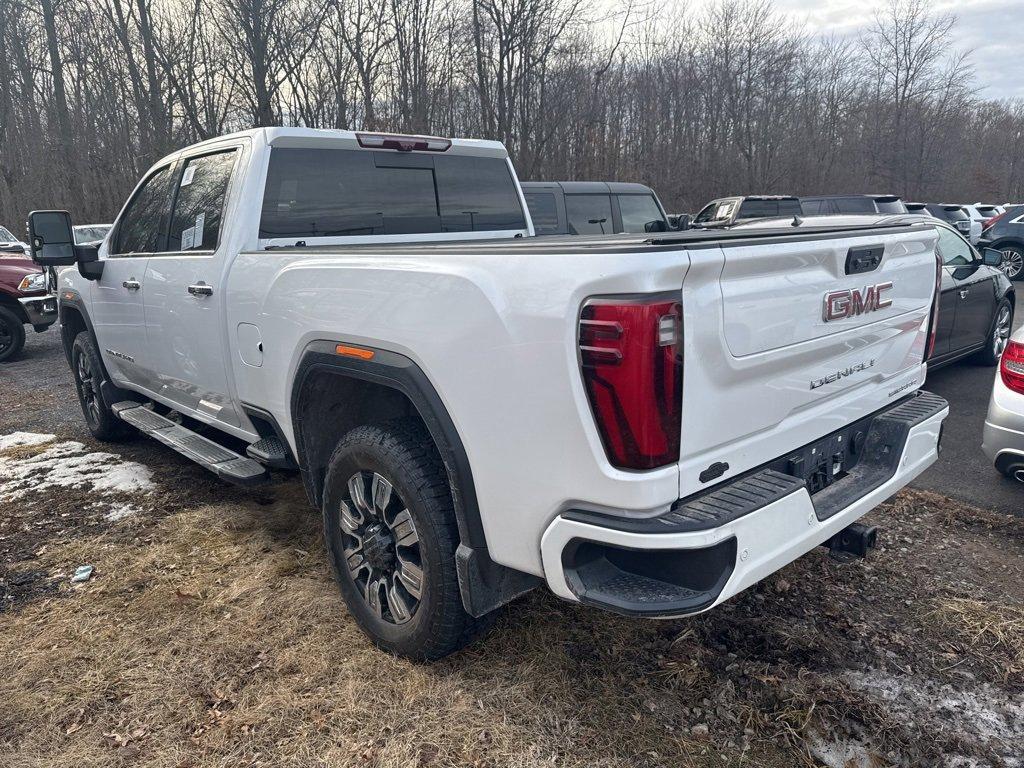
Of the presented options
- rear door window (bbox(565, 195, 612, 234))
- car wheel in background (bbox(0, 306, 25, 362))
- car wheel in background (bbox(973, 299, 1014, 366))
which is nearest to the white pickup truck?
car wheel in background (bbox(973, 299, 1014, 366))

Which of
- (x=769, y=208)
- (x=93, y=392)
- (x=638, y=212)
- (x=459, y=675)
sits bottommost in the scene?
(x=459, y=675)

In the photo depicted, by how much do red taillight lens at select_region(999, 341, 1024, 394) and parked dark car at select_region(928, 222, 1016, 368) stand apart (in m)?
2.40

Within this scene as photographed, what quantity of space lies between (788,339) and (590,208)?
8261mm

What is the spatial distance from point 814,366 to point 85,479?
4.78 m

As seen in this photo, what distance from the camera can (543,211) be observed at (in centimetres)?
962

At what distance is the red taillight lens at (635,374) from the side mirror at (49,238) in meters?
4.41

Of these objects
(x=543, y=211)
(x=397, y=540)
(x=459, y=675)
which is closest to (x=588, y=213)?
(x=543, y=211)

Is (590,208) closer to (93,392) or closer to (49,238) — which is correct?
(93,392)

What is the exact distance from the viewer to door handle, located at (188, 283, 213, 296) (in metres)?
3.56

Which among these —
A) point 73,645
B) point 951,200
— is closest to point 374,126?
point 73,645

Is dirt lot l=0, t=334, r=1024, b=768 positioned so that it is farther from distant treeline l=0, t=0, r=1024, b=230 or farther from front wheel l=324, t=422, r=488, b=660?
distant treeline l=0, t=0, r=1024, b=230

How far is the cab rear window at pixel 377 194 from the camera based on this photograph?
364 cm

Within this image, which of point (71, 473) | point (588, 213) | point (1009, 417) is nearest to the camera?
point (1009, 417)

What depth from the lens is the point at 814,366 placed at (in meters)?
2.43
